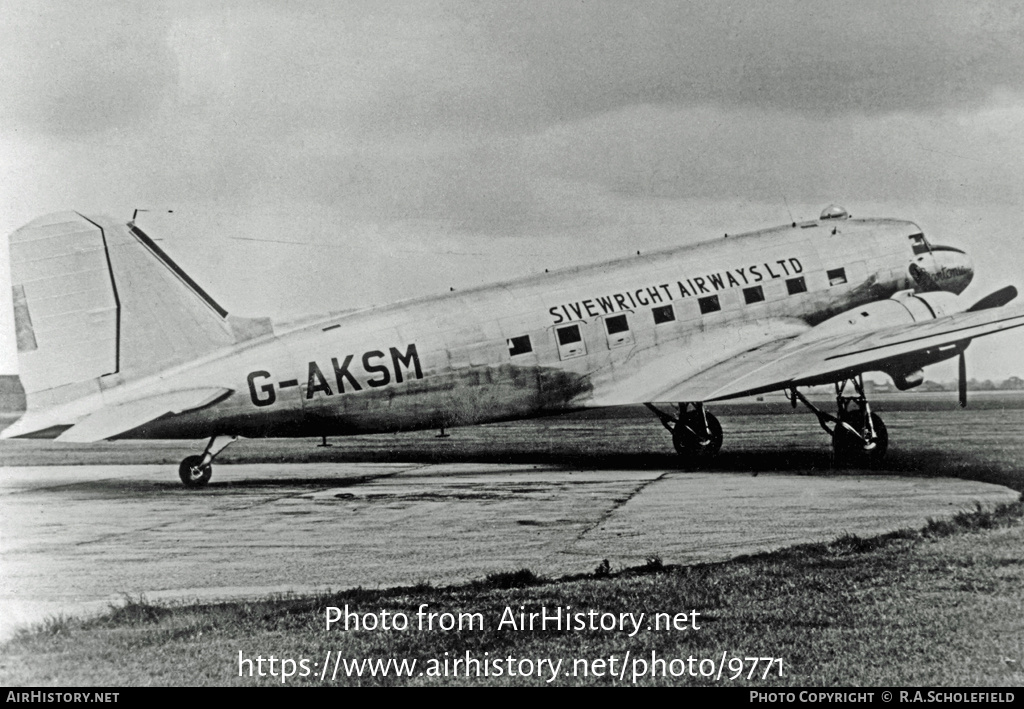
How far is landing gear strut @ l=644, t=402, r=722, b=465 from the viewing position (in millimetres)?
15203

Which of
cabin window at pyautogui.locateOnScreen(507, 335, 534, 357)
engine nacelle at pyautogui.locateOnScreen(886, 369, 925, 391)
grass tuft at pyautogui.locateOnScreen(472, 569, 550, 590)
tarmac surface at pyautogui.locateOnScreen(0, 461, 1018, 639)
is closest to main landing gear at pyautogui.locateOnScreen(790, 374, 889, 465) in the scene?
engine nacelle at pyautogui.locateOnScreen(886, 369, 925, 391)

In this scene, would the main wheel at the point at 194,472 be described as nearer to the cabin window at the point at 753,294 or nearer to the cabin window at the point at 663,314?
the cabin window at the point at 663,314

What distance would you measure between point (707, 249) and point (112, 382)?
29.8 ft

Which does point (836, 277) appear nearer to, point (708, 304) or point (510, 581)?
point (708, 304)

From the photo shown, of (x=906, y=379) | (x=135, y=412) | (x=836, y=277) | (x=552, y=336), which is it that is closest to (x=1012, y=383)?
(x=906, y=379)

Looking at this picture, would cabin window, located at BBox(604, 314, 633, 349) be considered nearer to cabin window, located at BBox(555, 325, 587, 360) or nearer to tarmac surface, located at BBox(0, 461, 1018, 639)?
cabin window, located at BBox(555, 325, 587, 360)

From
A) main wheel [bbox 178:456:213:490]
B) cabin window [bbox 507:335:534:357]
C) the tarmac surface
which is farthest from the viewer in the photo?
cabin window [bbox 507:335:534:357]

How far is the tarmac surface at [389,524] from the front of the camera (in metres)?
7.72

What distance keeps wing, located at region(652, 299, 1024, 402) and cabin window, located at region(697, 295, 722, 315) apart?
0.86 metres

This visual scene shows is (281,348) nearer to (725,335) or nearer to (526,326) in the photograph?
(526,326)

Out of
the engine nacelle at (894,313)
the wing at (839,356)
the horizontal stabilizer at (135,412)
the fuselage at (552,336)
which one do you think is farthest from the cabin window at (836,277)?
the horizontal stabilizer at (135,412)

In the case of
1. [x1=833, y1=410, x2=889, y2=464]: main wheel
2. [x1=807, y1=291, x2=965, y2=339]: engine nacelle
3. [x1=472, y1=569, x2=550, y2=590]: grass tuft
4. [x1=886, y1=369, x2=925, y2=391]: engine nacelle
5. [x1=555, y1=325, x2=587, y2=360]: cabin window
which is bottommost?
[x1=833, y1=410, x2=889, y2=464]: main wheel

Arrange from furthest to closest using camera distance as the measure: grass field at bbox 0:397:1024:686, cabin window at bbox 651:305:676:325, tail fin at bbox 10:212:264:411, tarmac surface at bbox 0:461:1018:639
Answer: cabin window at bbox 651:305:676:325
tail fin at bbox 10:212:264:411
tarmac surface at bbox 0:461:1018:639
grass field at bbox 0:397:1024:686
